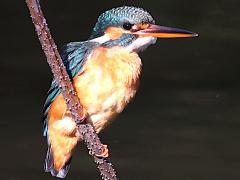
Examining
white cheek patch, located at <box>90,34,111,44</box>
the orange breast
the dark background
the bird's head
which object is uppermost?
the bird's head

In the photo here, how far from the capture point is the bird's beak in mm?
2354

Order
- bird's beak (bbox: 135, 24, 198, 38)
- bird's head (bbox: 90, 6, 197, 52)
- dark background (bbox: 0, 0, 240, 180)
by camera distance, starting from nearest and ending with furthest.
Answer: bird's beak (bbox: 135, 24, 198, 38)
bird's head (bbox: 90, 6, 197, 52)
dark background (bbox: 0, 0, 240, 180)

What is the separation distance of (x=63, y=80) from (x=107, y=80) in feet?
2.17

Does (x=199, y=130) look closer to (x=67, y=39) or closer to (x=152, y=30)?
(x=67, y=39)

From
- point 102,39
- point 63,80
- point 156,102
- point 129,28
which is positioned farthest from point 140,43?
point 156,102

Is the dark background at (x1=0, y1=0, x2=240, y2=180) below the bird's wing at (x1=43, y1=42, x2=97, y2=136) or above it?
below

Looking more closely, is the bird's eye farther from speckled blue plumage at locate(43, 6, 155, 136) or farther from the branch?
the branch

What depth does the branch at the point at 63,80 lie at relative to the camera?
Result: 189cm

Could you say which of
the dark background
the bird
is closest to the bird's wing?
the bird

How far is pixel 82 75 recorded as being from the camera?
8.63ft

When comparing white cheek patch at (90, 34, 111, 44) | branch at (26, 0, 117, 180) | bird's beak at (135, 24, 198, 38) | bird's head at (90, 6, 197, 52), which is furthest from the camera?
white cheek patch at (90, 34, 111, 44)

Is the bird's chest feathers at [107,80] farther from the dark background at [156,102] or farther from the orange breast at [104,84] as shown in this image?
the dark background at [156,102]

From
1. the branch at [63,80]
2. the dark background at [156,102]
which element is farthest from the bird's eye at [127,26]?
the dark background at [156,102]

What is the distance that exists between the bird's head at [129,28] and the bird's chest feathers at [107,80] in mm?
53
